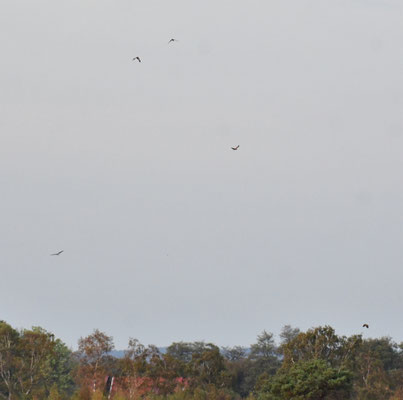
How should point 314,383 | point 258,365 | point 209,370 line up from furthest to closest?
point 258,365 < point 209,370 < point 314,383

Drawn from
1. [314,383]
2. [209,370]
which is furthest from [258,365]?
[314,383]

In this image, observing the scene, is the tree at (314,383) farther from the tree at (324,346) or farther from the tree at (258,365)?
the tree at (258,365)

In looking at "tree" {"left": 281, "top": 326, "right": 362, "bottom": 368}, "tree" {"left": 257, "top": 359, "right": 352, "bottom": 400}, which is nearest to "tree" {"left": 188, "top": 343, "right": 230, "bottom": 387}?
"tree" {"left": 281, "top": 326, "right": 362, "bottom": 368}

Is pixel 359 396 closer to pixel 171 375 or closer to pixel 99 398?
pixel 171 375

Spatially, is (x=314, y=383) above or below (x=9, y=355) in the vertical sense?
below

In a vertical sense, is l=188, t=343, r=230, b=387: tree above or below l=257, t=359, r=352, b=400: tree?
above

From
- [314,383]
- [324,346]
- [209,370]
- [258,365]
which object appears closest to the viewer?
[314,383]

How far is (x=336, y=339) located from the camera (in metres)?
59.4

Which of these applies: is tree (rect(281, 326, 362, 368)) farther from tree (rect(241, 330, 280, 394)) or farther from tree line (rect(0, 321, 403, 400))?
tree (rect(241, 330, 280, 394))

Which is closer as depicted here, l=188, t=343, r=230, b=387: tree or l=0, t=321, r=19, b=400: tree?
l=0, t=321, r=19, b=400: tree

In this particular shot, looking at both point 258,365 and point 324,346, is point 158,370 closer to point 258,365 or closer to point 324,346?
point 324,346

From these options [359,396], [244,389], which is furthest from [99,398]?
[244,389]

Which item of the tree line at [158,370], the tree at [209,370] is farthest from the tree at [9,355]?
the tree at [209,370]

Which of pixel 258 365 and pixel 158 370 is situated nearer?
pixel 158 370
